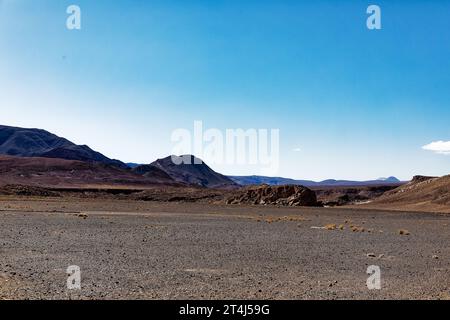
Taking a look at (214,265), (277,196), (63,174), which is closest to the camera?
(214,265)

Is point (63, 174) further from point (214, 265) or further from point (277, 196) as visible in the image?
point (214, 265)

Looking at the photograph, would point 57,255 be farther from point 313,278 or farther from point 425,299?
point 425,299

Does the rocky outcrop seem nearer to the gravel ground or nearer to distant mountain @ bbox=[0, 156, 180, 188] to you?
distant mountain @ bbox=[0, 156, 180, 188]

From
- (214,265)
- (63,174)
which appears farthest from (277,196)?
(63,174)

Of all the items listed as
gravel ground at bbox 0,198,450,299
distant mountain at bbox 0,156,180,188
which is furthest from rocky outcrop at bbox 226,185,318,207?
gravel ground at bbox 0,198,450,299

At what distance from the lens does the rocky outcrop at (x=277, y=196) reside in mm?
76688

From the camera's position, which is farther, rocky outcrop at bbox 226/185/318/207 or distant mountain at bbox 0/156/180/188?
distant mountain at bbox 0/156/180/188

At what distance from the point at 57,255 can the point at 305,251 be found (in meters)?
8.38

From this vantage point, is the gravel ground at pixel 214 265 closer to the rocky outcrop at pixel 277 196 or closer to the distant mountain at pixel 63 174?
the rocky outcrop at pixel 277 196

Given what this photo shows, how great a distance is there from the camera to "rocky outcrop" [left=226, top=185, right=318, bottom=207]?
252ft

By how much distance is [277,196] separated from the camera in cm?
7988

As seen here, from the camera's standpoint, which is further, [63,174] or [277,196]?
[63,174]
